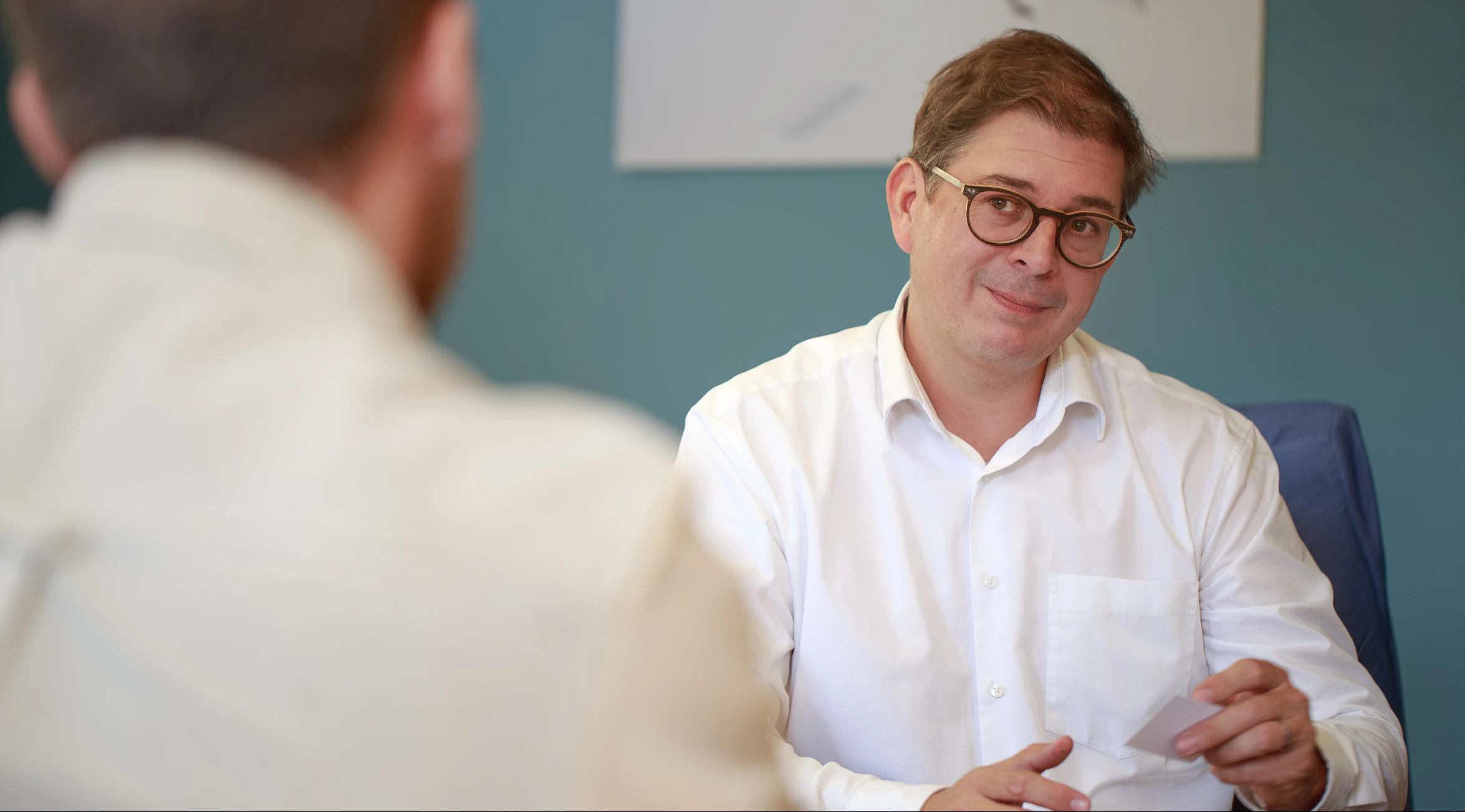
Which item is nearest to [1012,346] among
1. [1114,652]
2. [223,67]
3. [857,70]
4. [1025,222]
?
[1025,222]

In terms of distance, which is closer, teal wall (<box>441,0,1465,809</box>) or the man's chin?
the man's chin

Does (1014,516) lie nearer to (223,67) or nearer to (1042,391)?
(1042,391)

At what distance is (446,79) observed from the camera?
56 cm

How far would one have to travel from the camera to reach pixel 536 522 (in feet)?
1.55

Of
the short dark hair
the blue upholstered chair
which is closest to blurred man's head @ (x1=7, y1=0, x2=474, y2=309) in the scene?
the short dark hair

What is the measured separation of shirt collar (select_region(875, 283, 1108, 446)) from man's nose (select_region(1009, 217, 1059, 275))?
0.16 m

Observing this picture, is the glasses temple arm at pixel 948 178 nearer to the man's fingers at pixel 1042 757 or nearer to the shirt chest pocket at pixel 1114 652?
the shirt chest pocket at pixel 1114 652

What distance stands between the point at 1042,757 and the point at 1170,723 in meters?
0.14

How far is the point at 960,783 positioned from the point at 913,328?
0.68 meters

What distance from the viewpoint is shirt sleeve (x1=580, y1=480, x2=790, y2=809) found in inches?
18.2

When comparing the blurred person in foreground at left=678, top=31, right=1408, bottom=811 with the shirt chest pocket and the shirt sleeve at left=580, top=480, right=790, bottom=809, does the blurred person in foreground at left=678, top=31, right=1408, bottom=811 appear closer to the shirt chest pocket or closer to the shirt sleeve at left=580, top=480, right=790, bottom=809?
the shirt chest pocket

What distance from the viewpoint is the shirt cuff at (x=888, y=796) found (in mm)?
1172

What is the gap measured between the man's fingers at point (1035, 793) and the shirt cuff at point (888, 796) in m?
0.07

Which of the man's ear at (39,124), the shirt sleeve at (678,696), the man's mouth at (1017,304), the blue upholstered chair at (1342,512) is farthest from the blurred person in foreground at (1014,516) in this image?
the man's ear at (39,124)
